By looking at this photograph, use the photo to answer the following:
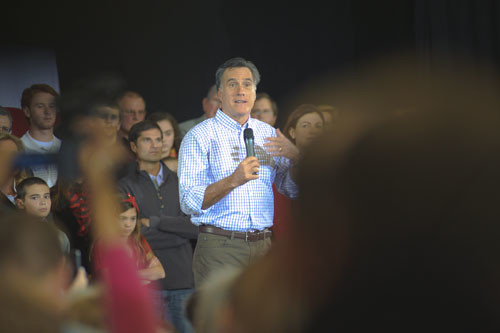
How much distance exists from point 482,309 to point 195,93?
16.3 feet

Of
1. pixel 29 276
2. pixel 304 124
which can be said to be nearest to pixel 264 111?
pixel 304 124

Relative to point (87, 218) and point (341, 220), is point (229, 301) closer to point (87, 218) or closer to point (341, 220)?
point (341, 220)

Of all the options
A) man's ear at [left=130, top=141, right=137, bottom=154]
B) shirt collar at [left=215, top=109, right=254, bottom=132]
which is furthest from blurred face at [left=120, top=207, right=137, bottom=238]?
→ shirt collar at [left=215, top=109, right=254, bottom=132]

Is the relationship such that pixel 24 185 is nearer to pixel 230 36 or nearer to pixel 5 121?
pixel 5 121

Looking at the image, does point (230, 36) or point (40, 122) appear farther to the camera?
point (230, 36)

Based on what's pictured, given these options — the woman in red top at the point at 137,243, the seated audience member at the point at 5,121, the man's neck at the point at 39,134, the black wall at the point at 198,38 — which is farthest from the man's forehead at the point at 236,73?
the black wall at the point at 198,38

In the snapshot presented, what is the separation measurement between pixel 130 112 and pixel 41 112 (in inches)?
28.5

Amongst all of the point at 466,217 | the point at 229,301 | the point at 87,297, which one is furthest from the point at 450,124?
the point at 87,297

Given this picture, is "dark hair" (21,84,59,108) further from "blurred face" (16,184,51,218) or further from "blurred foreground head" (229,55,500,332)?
"blurred foreground head" (229,55,500,332)

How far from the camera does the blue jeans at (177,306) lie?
3.28m

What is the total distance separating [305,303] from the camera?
0.67 meters

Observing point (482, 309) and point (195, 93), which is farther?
point (195, 93)

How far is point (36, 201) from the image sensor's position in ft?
10.7

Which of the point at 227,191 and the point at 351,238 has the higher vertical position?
the point at 351,238
